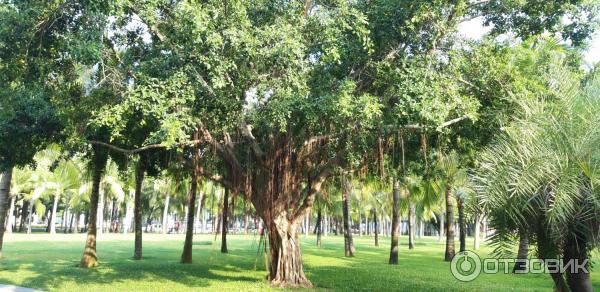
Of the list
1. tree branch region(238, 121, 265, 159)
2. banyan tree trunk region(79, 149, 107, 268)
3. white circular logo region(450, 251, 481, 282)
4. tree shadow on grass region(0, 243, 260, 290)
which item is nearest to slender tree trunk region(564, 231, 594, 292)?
white circular logo region(450, 251, 481, 282)

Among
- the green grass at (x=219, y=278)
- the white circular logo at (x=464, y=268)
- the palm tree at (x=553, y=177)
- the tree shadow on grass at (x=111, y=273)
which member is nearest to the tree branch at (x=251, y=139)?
the green grass at (x=219, y=278)

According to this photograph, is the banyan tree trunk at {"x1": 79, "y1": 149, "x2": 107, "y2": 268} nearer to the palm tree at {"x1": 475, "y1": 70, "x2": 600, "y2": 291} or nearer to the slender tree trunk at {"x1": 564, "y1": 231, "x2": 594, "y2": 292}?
the palm tree at {"x1": 475, "y1": 70, "x2": 600, "y2": 291}

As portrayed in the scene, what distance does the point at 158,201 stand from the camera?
240ft

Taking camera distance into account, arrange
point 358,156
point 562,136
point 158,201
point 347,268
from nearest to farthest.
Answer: point 562,136 → point 358,156 → point 347,268 → point 158,201

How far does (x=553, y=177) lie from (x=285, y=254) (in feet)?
25.0

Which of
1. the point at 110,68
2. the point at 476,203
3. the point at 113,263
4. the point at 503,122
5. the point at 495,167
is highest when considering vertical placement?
the point at 110,68

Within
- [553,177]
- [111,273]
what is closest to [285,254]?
[111,273]

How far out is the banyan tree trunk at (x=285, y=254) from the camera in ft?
45.7

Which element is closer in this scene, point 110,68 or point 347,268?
point 110,68

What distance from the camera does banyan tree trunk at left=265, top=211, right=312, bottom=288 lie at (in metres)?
13.9

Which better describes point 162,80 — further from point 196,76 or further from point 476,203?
point 476,203

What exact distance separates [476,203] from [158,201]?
68397 mm

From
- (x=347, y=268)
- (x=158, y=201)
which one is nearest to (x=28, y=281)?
(x=347, y=268)

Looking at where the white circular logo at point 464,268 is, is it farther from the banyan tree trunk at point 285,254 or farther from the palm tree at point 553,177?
the palm tree at point 553,177
